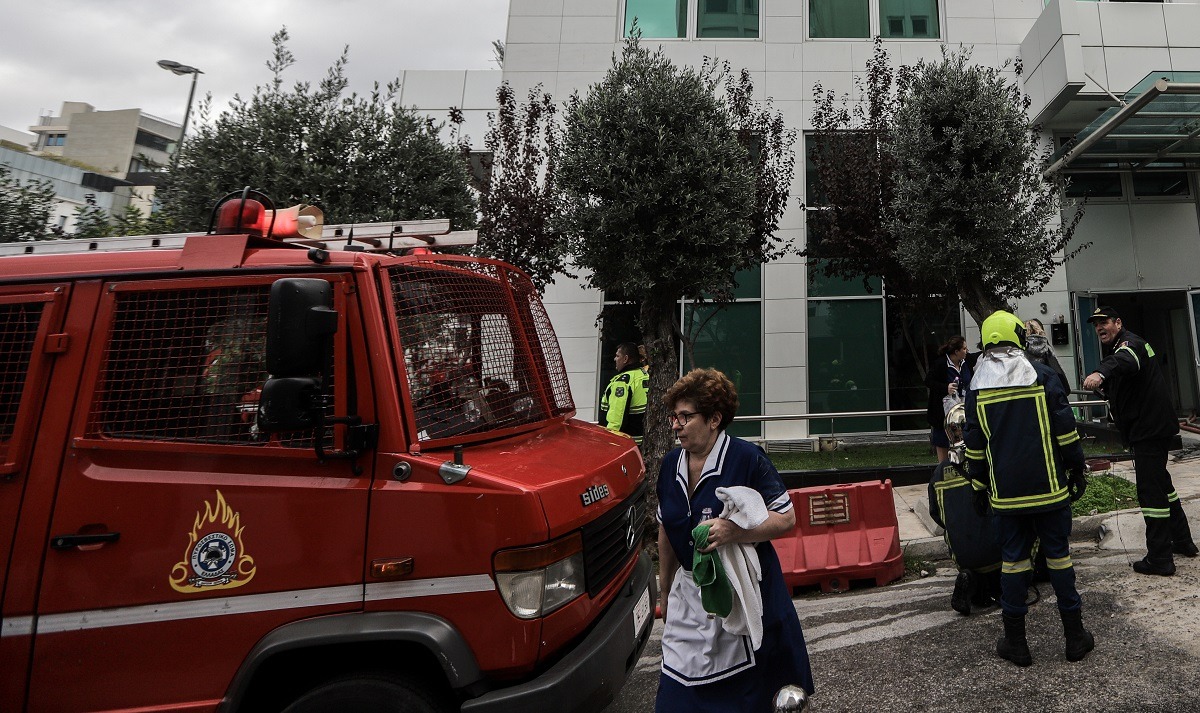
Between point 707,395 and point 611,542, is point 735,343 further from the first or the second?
point 707,395

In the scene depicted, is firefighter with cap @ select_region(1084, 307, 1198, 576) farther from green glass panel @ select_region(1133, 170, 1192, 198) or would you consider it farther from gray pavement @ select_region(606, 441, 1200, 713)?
green glass panel @ select_region(1133, 170, 1192, 198)

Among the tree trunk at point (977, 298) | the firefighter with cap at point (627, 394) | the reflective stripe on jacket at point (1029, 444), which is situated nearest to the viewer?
the reflective stripe on jacket at point (1029, 444)

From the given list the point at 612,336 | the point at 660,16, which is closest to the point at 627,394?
the point at 612,336

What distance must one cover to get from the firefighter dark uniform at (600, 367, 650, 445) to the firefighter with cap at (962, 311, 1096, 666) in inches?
141

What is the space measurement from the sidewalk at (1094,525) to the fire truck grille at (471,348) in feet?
13.7

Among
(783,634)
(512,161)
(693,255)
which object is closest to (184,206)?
(512,161)

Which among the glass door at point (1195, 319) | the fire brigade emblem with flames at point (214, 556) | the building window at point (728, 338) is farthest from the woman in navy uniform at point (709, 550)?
the glass door at point (1195, 319)

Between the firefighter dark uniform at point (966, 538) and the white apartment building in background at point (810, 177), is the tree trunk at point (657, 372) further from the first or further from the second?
the white apartment building in background at point (810, 177)

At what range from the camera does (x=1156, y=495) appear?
470cm

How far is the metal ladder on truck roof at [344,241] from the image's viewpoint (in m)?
2.89

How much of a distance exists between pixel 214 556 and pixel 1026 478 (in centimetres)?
402

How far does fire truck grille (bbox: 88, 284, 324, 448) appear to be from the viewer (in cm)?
240

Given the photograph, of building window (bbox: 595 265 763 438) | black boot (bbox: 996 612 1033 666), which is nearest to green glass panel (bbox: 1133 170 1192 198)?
building window (bbox: 595 265 763 438)

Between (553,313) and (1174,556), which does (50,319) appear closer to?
(1174,556)
